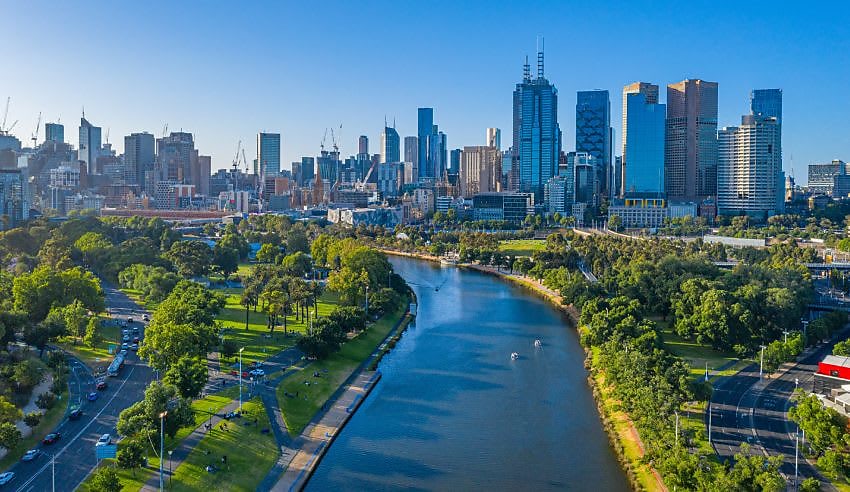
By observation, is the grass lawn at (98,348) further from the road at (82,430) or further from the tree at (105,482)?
the tree at (105,482)

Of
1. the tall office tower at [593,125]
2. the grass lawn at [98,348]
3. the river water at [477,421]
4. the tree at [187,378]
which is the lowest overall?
the river water at [477,421]

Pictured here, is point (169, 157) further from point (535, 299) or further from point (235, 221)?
point (535, 299)

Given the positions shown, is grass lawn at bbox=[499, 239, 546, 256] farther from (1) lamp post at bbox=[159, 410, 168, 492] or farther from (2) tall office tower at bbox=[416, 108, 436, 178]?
(2) tall office tower at bbox=[416, 108, 436, 178]

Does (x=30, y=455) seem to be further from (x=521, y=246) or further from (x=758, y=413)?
(x=521, y=246)

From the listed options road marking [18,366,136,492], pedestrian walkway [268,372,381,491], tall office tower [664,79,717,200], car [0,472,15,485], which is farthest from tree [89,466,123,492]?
tall office tower [664,79,717,200]

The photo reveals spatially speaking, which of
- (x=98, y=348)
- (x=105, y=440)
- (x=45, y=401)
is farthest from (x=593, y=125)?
(x=105, y=440)

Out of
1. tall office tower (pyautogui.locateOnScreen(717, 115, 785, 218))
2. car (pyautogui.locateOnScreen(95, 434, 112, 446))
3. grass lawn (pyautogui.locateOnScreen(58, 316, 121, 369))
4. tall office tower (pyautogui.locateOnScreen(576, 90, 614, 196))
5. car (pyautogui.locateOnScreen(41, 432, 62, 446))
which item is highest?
tall office tower (pyautogui.locateOnScreen(576, 90, 614, 196))

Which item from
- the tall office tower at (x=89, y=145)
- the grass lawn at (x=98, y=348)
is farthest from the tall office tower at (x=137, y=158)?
the grass lawn at (x=98, y=348)
